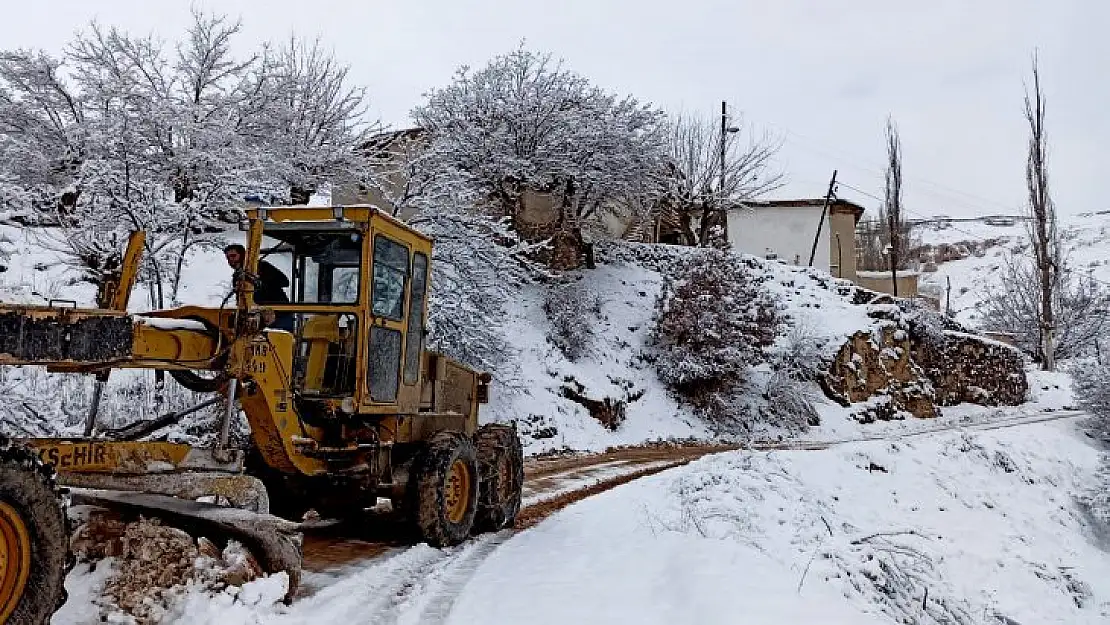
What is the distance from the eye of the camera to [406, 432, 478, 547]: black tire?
8.20m

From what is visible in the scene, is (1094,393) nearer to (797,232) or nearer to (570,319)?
(570,319)

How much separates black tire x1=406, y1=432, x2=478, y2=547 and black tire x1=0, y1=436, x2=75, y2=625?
405cm

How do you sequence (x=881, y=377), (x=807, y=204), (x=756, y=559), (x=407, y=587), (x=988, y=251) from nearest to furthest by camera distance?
1. (x=407, y=587)
2. (x=756, y=559)
3. (x=881, y=377)
4. (x=807, y=204)
5. (x=988, y=251)

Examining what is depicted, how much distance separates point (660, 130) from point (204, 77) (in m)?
16.8

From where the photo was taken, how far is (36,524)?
13.8 ft

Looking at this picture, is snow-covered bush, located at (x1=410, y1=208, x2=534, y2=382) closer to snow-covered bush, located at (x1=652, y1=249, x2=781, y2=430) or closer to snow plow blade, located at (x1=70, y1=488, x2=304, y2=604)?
snow-covered bush, located at (x1=652, y1=249, x2=781, y2=430)

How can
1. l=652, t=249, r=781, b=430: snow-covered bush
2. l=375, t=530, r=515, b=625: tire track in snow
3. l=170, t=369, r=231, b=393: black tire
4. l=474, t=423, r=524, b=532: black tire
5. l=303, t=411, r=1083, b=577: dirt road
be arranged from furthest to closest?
l=652, t=249, r=781, b=430: snow-covered bush → l=474, t=423, r=524, b=532: black tire → l=303, t=411, r=1083, b=577: dirt road → l=170, t=369, r=231, b=393: black tire → l=375, t=530, r=515, b=625: tire track in snow

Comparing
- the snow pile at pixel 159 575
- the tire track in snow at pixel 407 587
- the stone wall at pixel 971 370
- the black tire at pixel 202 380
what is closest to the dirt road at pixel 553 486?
the tire track in snow at pixel 407 587

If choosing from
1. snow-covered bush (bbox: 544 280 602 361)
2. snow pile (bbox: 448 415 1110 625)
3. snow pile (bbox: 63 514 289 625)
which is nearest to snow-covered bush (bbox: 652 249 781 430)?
snow-covered bush (bbox: 544 280 602 361)

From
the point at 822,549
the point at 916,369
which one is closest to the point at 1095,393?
the point at 916,369

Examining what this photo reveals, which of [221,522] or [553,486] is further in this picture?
[553,486]

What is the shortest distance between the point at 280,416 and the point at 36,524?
2526mm

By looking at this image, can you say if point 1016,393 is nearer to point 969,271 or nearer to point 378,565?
point 378,565

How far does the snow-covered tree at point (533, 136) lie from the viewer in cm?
2680
